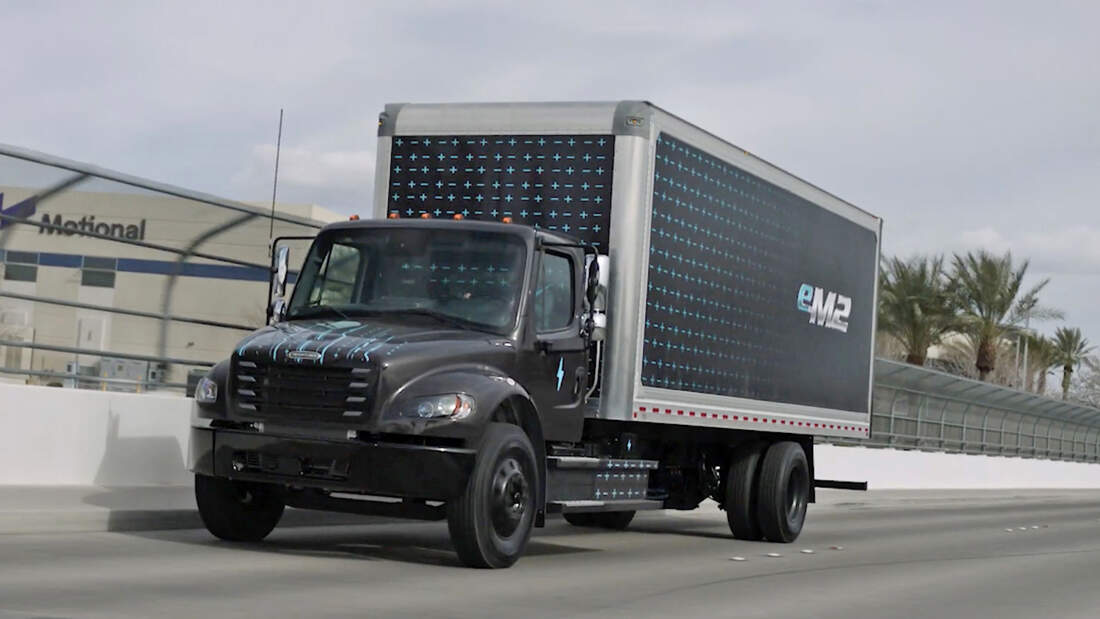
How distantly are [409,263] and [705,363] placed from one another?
3771mm

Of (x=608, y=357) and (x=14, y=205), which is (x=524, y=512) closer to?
(x=608, y=357)

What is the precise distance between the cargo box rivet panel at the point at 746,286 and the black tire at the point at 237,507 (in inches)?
129

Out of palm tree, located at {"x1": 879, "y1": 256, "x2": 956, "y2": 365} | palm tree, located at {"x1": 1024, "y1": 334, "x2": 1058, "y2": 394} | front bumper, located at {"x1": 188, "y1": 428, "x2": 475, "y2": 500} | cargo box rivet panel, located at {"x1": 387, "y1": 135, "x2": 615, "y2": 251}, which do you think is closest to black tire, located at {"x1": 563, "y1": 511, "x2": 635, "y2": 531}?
cargo box rivet panel, located at {"x1": 387, "y1": 135, "x2": 615, "y2": 251}

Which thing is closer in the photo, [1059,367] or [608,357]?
[608,357]

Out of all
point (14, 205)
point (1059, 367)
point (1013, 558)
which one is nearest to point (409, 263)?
point (14, 205)

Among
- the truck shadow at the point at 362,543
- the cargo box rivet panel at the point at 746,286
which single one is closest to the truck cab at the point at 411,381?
the truck shadow at the point at 362,543

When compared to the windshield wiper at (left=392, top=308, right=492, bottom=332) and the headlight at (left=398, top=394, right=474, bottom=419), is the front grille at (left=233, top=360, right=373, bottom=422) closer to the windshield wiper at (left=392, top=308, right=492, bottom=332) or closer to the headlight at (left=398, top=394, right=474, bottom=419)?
the headlight at (left=398, top=394, right=474, bottom=419)

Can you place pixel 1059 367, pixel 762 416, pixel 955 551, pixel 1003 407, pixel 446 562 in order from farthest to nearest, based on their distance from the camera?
pixel 1059 367, pixel 1003 407, pixel 955 551, pixel 762 416, pixel 446 562

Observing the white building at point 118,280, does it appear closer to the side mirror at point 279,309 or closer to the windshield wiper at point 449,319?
the side mirror at point 279,309

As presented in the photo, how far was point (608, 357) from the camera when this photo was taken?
13258 millimetres

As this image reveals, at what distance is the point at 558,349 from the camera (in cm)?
1245

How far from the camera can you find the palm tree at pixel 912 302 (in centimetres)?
4922

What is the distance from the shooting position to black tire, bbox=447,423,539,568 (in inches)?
431

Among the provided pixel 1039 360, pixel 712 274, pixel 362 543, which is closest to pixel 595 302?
pixel 712 274
